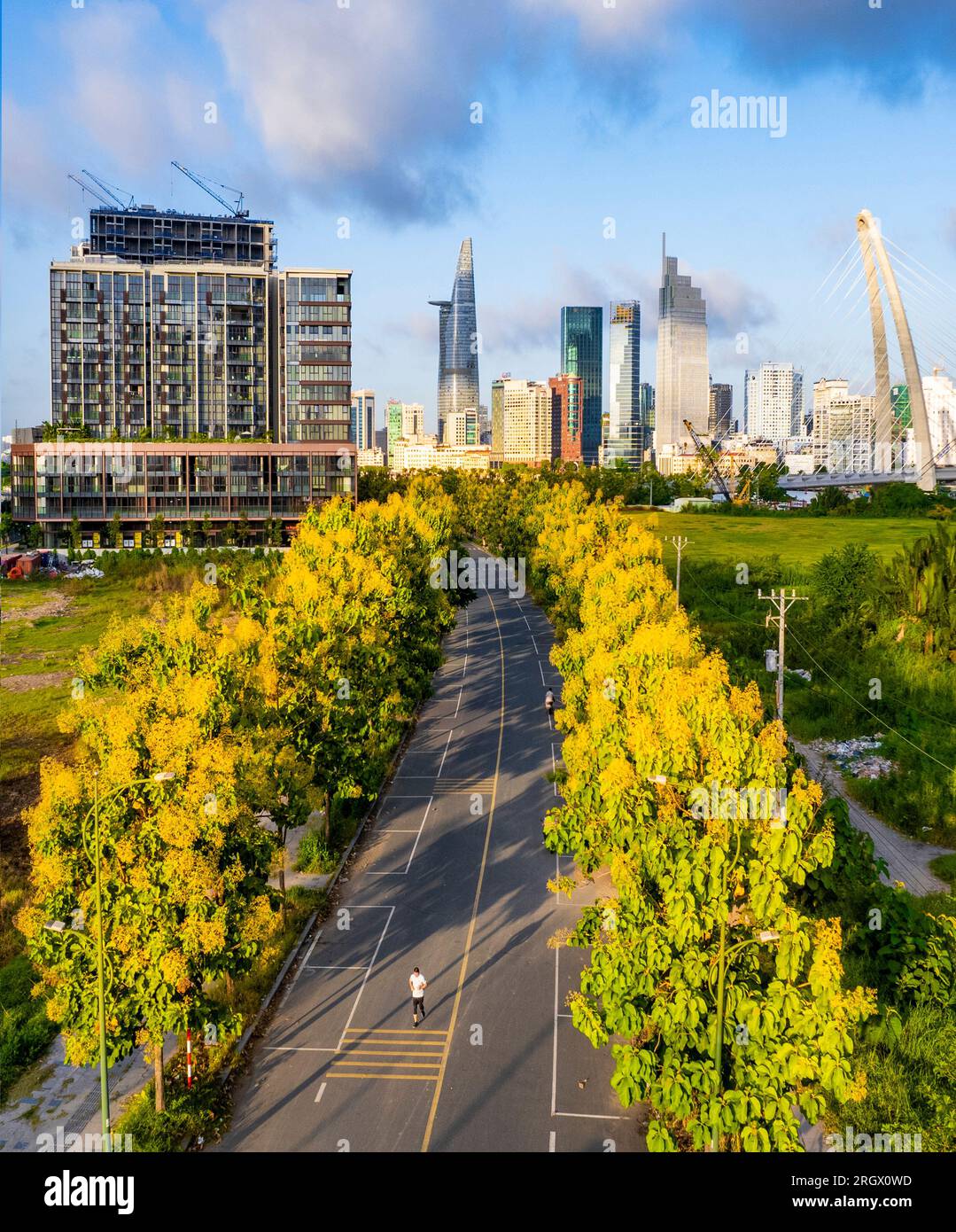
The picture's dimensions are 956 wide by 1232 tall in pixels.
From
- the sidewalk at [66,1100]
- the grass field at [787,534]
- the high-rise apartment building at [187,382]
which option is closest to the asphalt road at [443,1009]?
the sidewalk at [66,1100]

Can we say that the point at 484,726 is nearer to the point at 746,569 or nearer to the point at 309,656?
the point at 309,656

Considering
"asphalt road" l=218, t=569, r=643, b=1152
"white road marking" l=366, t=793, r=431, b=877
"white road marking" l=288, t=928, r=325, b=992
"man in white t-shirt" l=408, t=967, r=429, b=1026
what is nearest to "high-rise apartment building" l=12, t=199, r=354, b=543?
"white road marking" l=366, t=793, r=431, b=877

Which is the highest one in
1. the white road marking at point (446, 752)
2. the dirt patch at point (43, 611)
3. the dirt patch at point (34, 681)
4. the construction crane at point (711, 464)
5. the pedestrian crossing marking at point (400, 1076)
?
the construction crane at point (711, 464)

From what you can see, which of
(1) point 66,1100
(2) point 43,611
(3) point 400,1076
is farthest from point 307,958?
(2) point 43,611

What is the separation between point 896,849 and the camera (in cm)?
3478

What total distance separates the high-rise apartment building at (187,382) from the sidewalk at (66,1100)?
324ft

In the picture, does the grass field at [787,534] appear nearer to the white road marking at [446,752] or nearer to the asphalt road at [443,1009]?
the white road marking at [446,752]

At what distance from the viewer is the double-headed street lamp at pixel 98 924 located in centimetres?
1862

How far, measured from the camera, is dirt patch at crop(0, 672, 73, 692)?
201 feet

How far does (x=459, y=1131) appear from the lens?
20266mm

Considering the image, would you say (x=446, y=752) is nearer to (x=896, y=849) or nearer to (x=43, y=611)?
(x=896, y=849)
